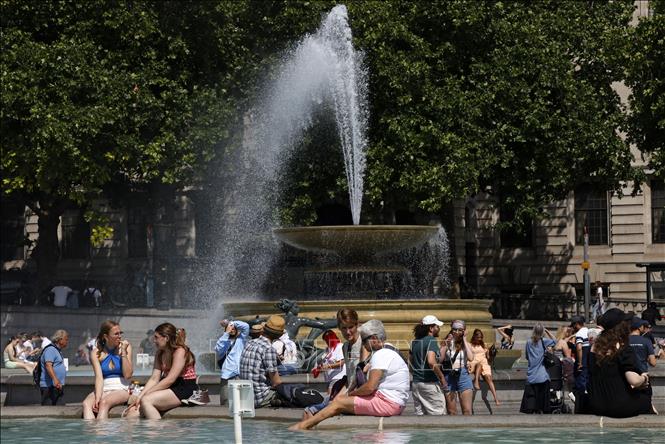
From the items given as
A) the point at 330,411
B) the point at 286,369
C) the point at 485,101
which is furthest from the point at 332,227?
the point at 485,101

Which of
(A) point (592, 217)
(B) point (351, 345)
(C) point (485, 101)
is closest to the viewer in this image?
(B) point (351, 345)

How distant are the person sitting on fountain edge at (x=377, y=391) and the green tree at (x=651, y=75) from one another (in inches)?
1137

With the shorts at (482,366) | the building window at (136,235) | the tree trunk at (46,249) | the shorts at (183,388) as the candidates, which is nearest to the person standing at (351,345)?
the shorts at (183,388)

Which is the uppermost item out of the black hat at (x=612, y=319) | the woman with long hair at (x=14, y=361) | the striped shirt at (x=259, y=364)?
the black hat at (x=612, y=319)

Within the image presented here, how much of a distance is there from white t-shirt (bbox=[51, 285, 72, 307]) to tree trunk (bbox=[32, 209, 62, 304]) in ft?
1.24

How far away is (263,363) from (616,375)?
4.11m

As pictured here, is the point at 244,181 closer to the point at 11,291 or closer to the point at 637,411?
the point at 11,291

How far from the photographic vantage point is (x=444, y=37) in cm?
4672

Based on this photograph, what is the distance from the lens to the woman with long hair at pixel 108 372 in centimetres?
1881

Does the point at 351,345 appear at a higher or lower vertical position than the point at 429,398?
higher

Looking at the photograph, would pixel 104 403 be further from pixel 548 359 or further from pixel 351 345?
pixel 548 359

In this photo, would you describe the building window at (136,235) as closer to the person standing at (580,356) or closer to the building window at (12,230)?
the building window at (12,230)

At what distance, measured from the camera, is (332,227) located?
3008 cm

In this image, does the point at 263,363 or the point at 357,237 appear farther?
the point at 357,237
